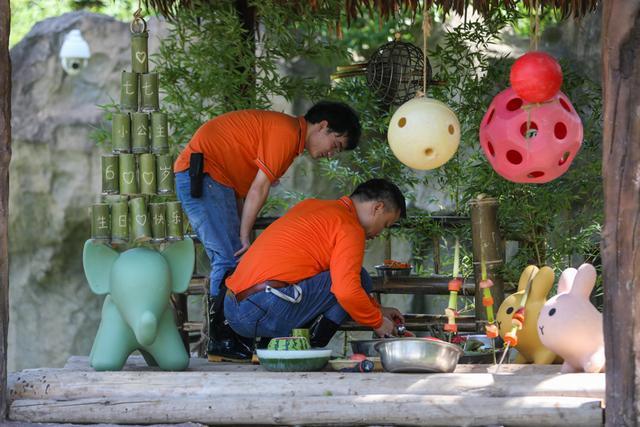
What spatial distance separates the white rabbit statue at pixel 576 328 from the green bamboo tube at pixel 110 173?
1927 millimetres

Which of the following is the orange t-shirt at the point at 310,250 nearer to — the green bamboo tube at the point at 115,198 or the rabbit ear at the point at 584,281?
the green bamboo tube at the point at 115,198

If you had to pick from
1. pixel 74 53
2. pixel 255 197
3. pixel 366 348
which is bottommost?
pixel 366 348

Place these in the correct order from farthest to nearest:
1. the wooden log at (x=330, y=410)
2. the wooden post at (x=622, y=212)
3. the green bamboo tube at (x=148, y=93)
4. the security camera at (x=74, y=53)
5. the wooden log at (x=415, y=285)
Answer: the security camera at (x=74, y=53), the wooden log at (x=415, y=285), the green bamboo tube at (x=148, y=93), the wooden log at (x=330, y=410), the wooden post at (x=622, y=212)

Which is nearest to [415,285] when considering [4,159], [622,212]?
[622,212]

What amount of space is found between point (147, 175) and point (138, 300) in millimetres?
637

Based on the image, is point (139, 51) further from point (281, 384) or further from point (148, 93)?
point (281, 384)

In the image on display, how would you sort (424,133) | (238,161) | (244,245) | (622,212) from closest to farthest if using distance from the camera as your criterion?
(622,212)
(424,133)
(244,245)
(238,161)

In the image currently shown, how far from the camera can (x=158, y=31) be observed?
30.8 feet

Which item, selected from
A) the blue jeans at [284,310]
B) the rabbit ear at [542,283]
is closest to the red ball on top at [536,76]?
the rabbit ear at [542,283]

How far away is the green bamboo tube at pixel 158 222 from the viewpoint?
4605 mm

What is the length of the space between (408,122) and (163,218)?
3.84 feet

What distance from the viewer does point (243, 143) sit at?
5.20 m

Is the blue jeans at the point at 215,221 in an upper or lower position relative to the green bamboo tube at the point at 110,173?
lower

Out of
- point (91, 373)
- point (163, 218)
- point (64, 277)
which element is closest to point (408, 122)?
point (163, 218)
